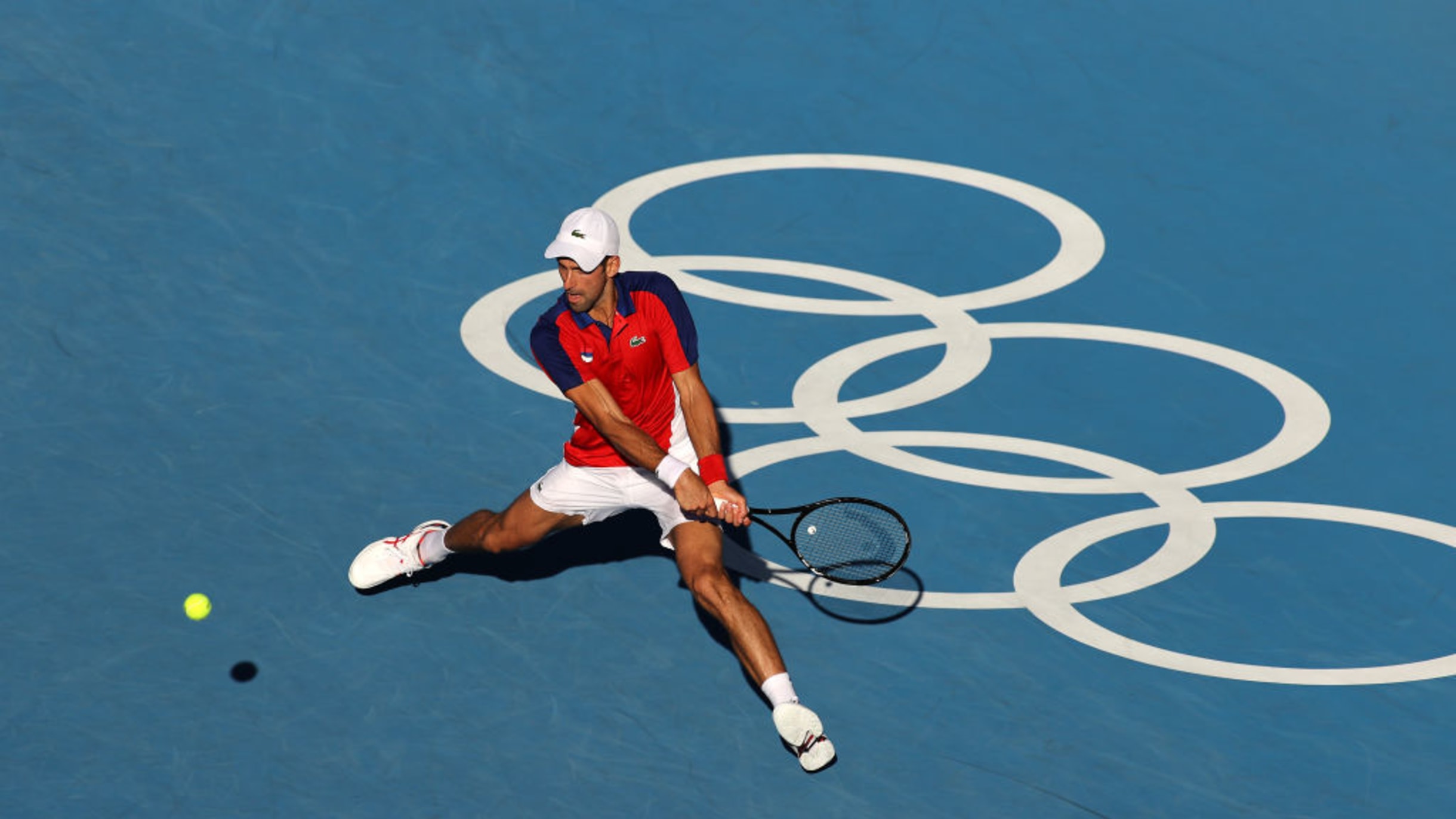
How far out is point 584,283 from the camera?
941 cm

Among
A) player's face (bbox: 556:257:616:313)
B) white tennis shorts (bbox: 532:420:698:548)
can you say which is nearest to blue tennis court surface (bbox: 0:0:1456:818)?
white tennis shorts (bbox: 532:420:698:548)

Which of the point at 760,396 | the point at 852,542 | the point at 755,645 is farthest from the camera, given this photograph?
the point at 760,396

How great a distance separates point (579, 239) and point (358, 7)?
8.11 m

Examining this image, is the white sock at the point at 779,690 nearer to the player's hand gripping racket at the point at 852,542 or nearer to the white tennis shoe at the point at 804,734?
the white tennis shoe at the point at 804,734

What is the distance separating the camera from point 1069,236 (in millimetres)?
14383

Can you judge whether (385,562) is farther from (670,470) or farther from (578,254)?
(578,254)

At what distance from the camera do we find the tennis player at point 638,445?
9195mm

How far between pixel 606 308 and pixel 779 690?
2155mm

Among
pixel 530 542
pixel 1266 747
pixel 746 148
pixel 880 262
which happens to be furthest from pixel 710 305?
pixel 1266 747

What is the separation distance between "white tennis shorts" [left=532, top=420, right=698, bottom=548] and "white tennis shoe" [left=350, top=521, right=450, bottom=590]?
2.85 feet

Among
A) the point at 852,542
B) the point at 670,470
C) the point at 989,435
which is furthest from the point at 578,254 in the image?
the point at 989,435

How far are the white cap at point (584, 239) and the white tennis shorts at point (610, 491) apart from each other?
116 centimetres

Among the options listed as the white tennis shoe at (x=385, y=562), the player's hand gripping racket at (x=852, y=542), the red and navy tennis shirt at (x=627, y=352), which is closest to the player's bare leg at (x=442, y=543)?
the white tennis shoe at (x=385, y=562)

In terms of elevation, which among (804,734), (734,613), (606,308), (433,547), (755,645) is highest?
(606,308)
